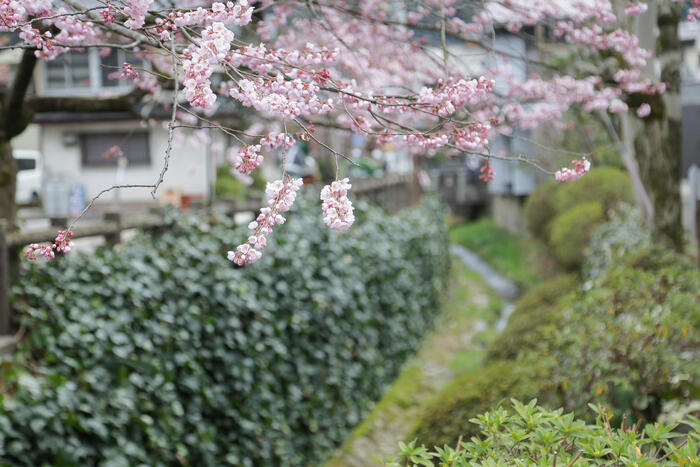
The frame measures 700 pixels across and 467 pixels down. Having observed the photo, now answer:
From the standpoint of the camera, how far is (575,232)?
35.1ft

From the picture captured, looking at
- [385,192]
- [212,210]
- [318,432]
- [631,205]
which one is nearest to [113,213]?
[212,210]

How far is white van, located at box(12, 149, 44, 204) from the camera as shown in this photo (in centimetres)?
1916

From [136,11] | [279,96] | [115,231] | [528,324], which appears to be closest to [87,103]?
[115,231]

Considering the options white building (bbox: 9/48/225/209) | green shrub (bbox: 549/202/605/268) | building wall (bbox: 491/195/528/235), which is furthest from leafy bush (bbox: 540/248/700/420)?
white building (bbox: 9/48/225/209)

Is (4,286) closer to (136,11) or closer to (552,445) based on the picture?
(136,11)

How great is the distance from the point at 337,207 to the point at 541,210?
13.1 metres

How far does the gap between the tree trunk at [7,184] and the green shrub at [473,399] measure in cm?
282

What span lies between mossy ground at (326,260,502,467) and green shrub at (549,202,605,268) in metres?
1.73

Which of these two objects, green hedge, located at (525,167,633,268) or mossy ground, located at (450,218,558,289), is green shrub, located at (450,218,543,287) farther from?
green hedge, located at (525,167,633,268)

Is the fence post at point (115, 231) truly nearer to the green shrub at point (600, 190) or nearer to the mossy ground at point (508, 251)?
the green shrub at point (600, 190)

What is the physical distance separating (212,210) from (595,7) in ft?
10.4

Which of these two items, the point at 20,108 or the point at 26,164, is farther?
the point at 26,164

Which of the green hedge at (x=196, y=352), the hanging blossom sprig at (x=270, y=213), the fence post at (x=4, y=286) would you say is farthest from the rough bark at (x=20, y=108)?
the hanging blossom sprig at (x=270, y=213)

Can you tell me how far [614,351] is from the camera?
358 centimetres
